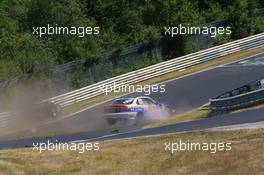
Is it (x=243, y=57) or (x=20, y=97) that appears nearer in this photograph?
(x=20, y=97)

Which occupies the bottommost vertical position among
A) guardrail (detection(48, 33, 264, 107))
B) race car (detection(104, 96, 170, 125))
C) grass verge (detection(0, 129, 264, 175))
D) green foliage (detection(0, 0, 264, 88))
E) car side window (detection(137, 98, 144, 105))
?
grass verge (detection(0, 129, 264, 175))

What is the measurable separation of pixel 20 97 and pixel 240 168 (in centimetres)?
2158

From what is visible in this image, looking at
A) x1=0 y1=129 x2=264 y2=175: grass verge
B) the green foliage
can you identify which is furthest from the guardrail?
x1=0 y1=129 x2=264 y2=175: grass verge

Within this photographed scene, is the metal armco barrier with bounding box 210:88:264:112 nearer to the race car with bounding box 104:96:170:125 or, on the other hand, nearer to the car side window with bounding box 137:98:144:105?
the race car with bounding box 104:96:170:125

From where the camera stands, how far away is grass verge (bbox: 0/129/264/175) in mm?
12672

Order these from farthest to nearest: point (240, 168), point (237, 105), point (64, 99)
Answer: point (64, 99) → point (237, 105) → point (240, 168)

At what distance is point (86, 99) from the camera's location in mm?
33062

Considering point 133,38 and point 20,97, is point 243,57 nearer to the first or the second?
point 133,38

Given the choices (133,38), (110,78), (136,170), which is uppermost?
(133,38)

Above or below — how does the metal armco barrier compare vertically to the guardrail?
below

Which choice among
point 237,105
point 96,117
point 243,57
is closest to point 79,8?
point 243,57

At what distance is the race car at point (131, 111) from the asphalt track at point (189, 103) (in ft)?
3.93

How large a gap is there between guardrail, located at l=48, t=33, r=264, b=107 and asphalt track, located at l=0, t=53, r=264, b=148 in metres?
2.51

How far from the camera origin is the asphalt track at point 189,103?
62.4ft
